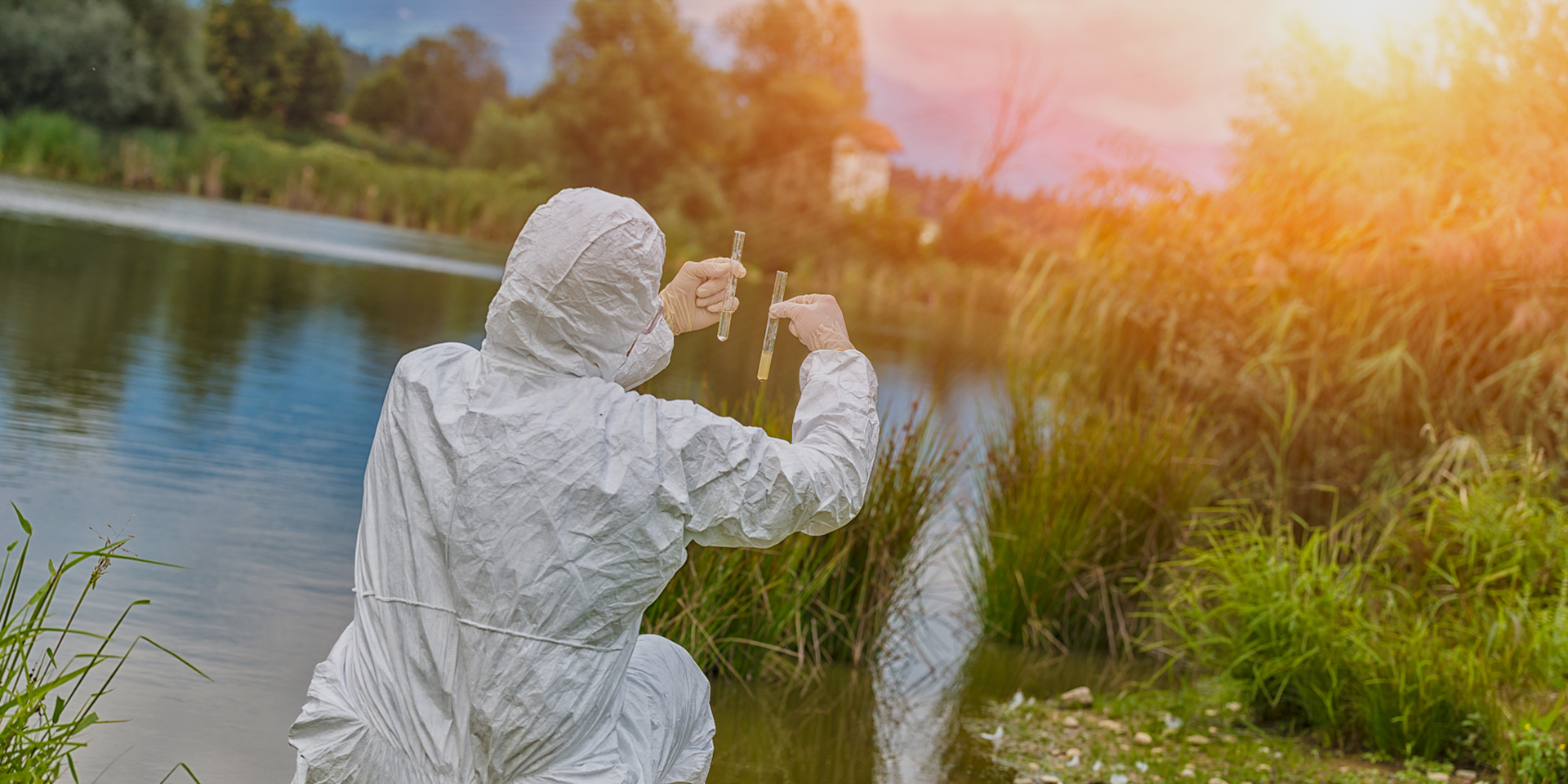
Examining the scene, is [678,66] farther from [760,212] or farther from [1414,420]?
[1414,420]

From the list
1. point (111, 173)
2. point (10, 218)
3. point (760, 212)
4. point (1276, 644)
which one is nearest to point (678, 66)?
point (760, 212)

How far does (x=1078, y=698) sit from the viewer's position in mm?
4164

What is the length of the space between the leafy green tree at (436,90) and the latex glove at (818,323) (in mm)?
49061

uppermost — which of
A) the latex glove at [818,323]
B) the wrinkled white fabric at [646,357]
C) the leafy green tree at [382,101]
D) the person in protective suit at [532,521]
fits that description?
the leafy green tree at [382,101]

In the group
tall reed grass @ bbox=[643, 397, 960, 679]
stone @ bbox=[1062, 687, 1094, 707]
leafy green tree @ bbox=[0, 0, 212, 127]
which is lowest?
stone @ bbox=[1062, 687, 1094, 707]

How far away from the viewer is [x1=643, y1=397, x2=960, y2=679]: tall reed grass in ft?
11.7

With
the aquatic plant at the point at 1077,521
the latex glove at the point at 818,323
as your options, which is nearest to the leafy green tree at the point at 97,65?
the aquatic plant at the point at 1077,521

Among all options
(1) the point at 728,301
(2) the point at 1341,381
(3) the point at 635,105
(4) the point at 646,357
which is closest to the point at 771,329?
(1) the point at 728,301

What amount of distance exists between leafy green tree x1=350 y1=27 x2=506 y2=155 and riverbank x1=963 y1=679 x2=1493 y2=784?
156ft

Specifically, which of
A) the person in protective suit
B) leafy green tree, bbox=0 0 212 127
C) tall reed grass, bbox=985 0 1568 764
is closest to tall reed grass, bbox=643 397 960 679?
tall reed grass, bbox=985 0 1568 764

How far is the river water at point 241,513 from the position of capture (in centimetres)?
318

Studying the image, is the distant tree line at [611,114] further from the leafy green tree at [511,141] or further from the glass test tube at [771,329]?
the glass test tube at [771,329]

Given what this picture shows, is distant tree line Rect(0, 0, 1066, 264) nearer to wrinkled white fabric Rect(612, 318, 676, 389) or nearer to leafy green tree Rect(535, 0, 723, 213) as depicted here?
leafy green tree Rect(535, 0, 723, 213)

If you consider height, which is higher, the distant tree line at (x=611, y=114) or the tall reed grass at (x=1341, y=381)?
the distant tree line at (x=611, y=114)
